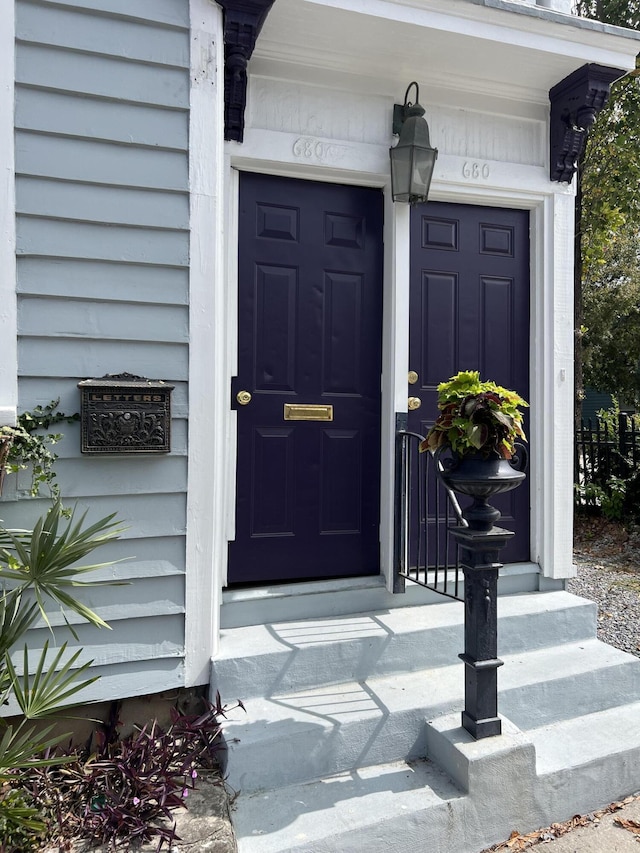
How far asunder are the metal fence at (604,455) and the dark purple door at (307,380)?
412 centimetres

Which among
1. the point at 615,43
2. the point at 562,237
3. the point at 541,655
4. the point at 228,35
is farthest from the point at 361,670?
the point at 615,43

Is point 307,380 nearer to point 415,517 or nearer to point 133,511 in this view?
point 415,517

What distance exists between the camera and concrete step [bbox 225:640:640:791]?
2.35 meters

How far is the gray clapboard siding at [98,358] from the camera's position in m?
2.42

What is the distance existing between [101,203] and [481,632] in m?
2.29

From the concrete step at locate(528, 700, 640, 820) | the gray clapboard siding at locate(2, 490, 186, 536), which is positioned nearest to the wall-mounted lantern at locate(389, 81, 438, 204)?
the gray clapboard siding at locate(2, 490, 186, 536)

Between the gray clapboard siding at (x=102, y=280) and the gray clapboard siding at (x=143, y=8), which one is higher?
the gray clapboard siding at (x=143, y=8)

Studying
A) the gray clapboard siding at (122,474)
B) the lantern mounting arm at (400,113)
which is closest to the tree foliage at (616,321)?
the lantern mounting arm at (400,113)

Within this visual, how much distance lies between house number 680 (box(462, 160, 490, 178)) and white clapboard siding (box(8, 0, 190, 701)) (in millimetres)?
1608

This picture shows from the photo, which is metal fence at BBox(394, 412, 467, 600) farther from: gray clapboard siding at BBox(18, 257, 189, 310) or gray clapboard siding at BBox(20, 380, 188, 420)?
gray clapboard siding at BBox(20, 380, 188, 420)

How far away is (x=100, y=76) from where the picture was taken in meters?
2.48

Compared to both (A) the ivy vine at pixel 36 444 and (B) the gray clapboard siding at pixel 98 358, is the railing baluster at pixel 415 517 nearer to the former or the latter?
(B) the gray clapboard siding at pixel 98 358

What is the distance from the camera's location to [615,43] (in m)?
3.20

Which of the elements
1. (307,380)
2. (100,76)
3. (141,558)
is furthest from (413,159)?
(141,558)
